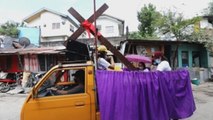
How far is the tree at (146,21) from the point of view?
30.4m

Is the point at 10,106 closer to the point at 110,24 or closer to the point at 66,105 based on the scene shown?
the point at 66,105

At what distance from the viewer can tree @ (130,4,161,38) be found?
30388 millimetres

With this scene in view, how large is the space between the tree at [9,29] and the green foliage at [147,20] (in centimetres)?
1417

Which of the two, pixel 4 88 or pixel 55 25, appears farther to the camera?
pixel 55 25

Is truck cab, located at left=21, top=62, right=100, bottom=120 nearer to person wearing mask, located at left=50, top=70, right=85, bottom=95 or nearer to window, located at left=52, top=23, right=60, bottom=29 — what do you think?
person wearing mask, located at left=50, top=70, right=85, bottom=95

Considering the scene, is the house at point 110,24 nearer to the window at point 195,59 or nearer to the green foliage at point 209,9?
the window at point 195,59

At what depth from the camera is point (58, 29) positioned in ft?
123

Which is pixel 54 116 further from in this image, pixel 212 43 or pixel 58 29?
pixel 58 29

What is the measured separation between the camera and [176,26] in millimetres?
26547

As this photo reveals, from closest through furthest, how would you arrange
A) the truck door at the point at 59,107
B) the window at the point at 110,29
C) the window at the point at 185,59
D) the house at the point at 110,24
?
the truck door at the point at 59,107, the window at the point at 185,59, the house at the point at 110,24, the window at the point at 110,29

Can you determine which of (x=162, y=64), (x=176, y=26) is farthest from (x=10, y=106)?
(x=176, y=26)

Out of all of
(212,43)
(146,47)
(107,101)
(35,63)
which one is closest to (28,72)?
(35,63)

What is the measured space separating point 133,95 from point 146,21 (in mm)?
26978

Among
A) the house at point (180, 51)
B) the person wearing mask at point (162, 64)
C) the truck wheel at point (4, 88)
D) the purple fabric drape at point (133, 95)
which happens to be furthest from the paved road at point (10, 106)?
the house at point (180, 51)
